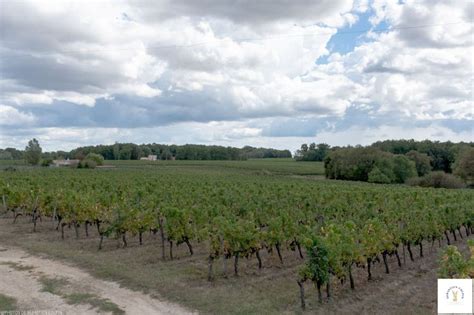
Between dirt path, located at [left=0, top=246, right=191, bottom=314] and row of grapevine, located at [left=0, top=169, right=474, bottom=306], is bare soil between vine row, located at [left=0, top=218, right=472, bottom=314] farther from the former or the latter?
row of grapevine, located at [left=0, top=169, right=474, bottom=306]

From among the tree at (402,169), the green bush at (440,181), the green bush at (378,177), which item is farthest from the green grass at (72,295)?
the tree at (402,169)

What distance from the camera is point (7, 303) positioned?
12258mm

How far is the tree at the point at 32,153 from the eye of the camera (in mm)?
110125

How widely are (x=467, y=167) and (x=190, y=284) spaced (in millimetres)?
62412

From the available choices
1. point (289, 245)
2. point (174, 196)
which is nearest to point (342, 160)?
point (174, 196)

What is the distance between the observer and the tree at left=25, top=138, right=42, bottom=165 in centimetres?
11012

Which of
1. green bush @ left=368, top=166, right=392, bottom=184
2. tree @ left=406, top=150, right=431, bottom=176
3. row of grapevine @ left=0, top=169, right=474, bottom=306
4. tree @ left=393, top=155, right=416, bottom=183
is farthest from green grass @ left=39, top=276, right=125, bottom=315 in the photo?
tree @ left=406, top=150, right=431, bottom=176

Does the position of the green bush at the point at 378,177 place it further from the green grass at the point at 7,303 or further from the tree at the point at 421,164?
the green grass at the point at 7,303

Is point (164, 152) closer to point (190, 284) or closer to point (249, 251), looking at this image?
point (249, 251)

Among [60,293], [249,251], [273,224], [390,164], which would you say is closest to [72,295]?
[60,293]

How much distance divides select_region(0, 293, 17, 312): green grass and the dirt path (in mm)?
134

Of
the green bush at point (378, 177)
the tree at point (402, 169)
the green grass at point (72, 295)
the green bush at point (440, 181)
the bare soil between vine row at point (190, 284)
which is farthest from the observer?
the tree at point (402, 169)

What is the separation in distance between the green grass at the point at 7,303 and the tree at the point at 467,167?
6615 centimetres

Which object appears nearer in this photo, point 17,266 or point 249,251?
point 249,251
